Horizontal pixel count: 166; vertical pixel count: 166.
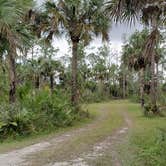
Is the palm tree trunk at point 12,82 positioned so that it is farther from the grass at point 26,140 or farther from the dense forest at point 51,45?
the grass at point 26,140

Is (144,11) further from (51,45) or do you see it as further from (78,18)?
(51,45)

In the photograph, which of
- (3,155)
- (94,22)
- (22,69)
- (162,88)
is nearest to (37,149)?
(3,155)

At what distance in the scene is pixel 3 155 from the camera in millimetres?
9281

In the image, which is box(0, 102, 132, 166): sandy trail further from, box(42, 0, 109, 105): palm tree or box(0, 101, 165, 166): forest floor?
box(42, 0, 109, 105): palm tree

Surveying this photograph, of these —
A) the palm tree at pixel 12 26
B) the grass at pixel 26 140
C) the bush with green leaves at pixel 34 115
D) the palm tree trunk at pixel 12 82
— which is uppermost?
the palm tree at pixel 12 26

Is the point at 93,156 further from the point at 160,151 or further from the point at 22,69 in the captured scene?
the point at 22,69

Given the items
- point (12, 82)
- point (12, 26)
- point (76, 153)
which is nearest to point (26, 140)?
point (76, 153)

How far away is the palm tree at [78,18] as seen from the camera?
21.1m

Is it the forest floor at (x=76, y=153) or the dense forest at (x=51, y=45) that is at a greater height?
the dense forest at (x=51, y=45)

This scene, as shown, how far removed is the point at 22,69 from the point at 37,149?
33.3 meters

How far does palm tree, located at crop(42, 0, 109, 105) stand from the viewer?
69.2 feet

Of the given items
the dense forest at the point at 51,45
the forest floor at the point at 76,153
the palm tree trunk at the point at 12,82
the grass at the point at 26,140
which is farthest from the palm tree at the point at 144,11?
the palm tree trunk at the point at 12,82

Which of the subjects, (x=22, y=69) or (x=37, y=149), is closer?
(x=37, y=149)

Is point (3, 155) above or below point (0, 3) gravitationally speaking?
below
